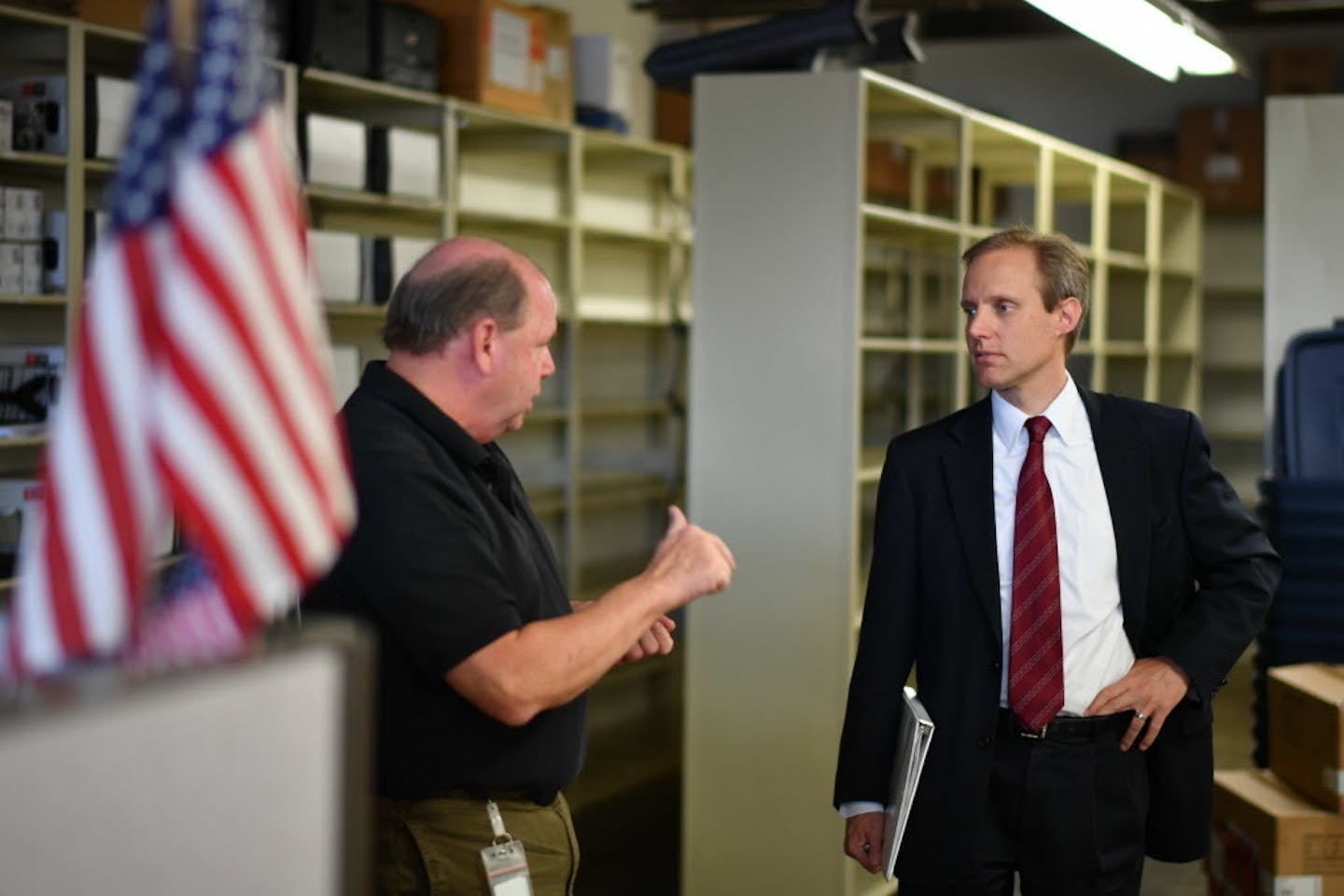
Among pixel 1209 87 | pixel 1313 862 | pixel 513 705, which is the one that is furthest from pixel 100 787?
pixel 1209 87

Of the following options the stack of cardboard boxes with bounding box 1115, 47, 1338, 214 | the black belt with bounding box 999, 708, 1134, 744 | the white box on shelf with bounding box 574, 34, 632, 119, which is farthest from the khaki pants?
the stack of cardboard boxes with bounding box 1115, 47, 1338, 214

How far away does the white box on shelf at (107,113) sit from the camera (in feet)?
13.8

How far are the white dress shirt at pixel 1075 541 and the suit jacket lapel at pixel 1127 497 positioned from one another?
1 centimetres

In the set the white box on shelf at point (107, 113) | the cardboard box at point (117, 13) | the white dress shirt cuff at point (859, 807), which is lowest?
the white dress shirt cuff at point (859, 807)

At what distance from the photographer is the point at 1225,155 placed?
28.1 ft

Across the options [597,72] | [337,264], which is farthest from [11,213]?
[597,72]

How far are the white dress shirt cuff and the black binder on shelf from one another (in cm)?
4

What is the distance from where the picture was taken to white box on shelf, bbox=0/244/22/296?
405 cm

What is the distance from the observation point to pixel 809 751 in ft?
14.1

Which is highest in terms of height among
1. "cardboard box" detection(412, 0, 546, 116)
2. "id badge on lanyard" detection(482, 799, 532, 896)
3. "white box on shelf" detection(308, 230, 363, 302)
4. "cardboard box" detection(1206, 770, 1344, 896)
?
"cardboard box" detection(412, 0, 546, 116)

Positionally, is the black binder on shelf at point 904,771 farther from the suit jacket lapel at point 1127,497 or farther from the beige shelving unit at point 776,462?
the beige shelving unit at point 776,462

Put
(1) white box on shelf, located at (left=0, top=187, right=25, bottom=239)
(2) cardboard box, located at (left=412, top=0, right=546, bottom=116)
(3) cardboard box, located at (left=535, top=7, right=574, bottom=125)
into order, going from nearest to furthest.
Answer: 1. (1) white box on shelf, located at (left=0, top=187, right=25, bottom=239)
2. (2) cardboard box, located at (left=412, top=0, right=546, bottom=116)
3. (3) cardboard box, located at (left=535, top=7, right=574, bottom=125)

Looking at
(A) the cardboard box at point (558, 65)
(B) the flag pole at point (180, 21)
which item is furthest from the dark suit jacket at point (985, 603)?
(A) the cardboard box at point (558, 65)

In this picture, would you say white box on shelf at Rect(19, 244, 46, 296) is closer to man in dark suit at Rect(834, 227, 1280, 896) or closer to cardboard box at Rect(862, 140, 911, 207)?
man in dark suit at Rect(834, 227, 1280, 896)
